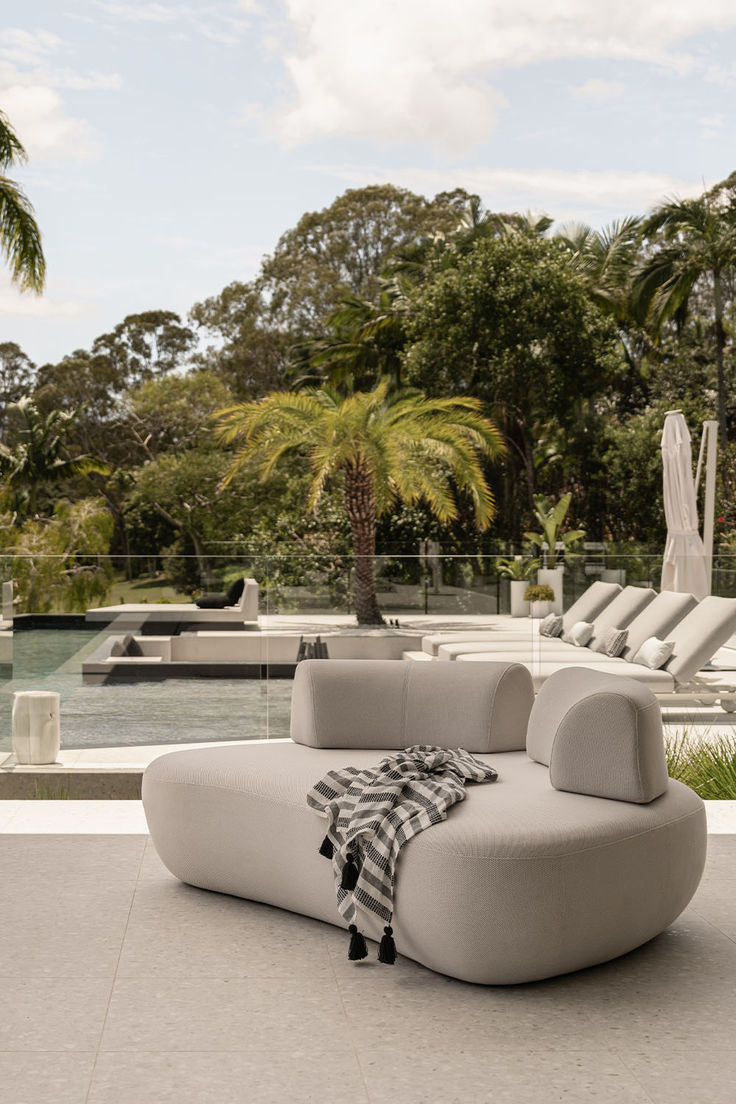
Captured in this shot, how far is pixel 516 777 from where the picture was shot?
12.7 ft

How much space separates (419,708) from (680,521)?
19.5 ft

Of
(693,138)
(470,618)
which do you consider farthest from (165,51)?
(470,618)

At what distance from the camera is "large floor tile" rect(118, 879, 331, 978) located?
3.36 metres

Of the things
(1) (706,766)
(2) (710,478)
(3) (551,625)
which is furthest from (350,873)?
(2) (710,478)

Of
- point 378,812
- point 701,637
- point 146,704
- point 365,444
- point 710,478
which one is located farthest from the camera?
point 365,444

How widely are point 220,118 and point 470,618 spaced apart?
1183 inches

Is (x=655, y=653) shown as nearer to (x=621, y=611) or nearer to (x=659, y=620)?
(x=659, y=620)

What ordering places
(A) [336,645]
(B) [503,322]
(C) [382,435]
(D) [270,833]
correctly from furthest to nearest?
(B) [503,322] → (C) [382,435] → (A) [336,645] → (D) [270,833]

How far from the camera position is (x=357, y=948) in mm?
3404

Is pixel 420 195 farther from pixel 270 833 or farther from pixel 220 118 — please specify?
pixel 270 833

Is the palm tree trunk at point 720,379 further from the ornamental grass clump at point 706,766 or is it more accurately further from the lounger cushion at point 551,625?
the ornamental grass clump at point 706,766

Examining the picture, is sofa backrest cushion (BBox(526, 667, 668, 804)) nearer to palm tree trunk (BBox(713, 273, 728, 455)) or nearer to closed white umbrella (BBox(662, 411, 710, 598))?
closed white umbrella (BBox(662, 411, 710, 598))

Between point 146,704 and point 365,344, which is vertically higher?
point 365,344

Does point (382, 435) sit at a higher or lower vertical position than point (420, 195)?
lower
